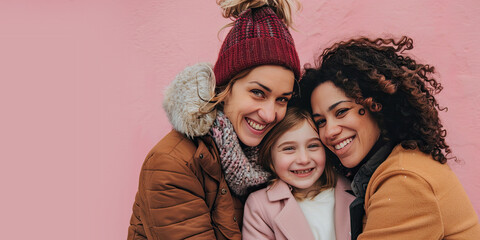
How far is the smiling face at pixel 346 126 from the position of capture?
1.84 metres

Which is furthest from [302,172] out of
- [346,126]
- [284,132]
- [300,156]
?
[346,126]

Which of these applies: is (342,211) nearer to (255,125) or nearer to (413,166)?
(413,166)

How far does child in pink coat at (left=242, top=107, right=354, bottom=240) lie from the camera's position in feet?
6.43

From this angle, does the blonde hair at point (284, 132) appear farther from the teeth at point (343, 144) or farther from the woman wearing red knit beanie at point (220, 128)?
the teeth at point (343, 144)

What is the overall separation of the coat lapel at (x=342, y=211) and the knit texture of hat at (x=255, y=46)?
0.71 metres

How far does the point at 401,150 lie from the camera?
1.73m

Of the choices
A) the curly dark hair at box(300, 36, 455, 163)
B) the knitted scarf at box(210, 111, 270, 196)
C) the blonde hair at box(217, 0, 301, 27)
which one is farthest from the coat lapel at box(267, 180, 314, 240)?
the blonde hair at box(217, 0, 301, 27)

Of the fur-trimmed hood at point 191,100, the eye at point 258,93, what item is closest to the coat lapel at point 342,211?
the eye at point 258,93

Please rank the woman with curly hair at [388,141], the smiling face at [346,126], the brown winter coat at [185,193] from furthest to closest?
1. the smiling face at [346,126]
2. the brown winter coat at [185,193]
3. the woman with curly hair at [388,141]

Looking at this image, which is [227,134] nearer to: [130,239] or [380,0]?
[130,239]

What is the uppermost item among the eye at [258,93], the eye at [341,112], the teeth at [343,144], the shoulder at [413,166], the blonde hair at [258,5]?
the blonde hair at [258,5]

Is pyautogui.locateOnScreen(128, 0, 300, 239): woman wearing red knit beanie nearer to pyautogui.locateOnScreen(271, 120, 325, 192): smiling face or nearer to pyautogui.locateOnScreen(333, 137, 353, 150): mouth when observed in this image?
pyautogui.locateOnScreen(271, 120, 325, 192): smiling face

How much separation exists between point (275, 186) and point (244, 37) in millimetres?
846

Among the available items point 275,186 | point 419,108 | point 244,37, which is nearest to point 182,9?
point 244,37
